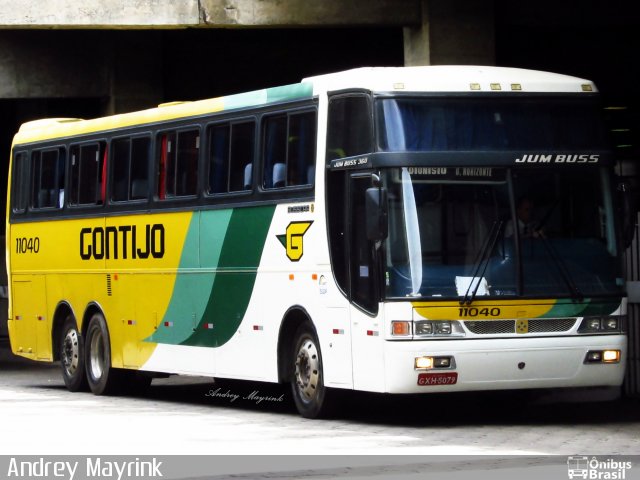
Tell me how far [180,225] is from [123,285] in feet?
6.53

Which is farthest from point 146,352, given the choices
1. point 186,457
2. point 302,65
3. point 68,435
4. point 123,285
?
point 302,65

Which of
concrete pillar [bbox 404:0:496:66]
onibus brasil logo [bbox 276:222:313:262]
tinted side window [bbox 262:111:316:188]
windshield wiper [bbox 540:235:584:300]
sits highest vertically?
concrete pillar [bbox 404:0:496:66]

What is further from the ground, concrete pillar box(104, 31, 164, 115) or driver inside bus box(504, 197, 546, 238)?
concrete pillar box(104, 31, 164, 115)

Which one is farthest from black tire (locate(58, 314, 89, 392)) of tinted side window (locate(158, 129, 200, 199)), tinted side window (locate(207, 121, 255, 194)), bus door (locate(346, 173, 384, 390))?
bus door (locate(346, 173, 384, 390))

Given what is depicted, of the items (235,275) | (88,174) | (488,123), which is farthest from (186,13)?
(488,123)

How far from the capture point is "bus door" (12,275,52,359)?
2378cm

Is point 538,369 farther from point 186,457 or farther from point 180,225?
point 180,225

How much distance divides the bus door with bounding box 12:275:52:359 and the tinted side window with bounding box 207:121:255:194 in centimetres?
535

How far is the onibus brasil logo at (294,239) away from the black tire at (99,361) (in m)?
5.13

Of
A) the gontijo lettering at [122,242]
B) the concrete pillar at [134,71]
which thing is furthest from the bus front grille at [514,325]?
the concrete pillar at [134,71]

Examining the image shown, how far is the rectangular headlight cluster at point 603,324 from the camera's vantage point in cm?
1633

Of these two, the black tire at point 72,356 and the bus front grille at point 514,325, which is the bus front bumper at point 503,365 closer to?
the bus front grille at point 514,325

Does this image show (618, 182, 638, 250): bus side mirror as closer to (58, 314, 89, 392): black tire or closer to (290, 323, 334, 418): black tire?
(290, 323, 334, 418): black tire

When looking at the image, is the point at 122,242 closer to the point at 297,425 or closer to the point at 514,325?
the point at 297,425
